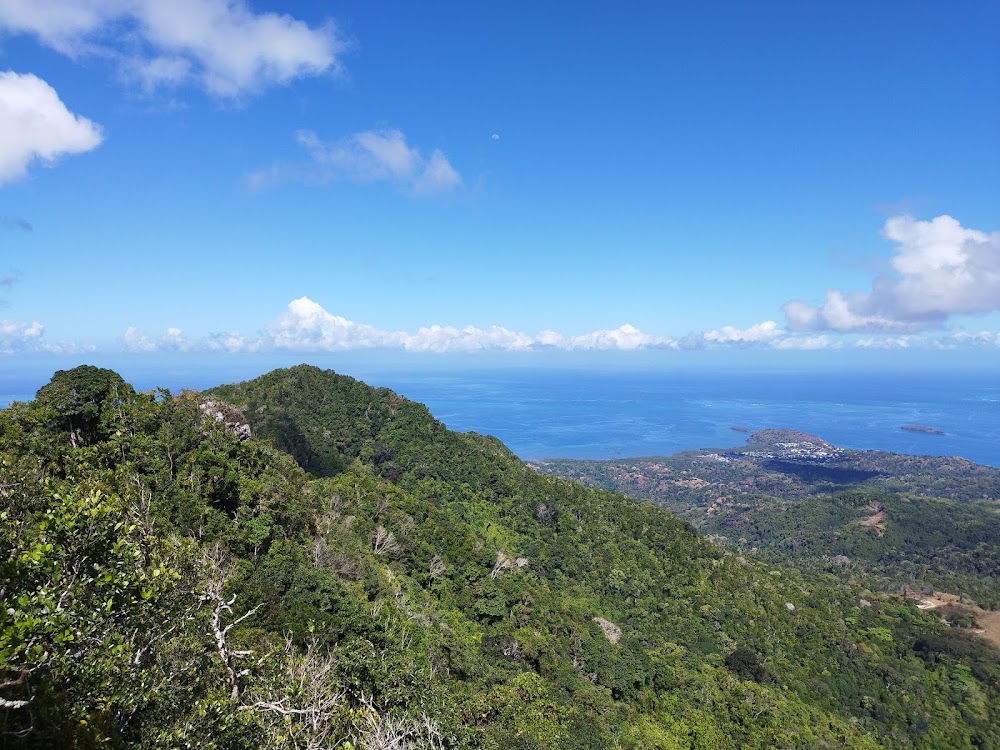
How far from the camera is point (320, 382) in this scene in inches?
2351

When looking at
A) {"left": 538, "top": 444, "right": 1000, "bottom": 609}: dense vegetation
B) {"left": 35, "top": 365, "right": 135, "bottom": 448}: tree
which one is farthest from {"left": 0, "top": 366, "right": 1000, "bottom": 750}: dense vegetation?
{"left": 538, "top": 444, "right": 1000, "bottom": 609}: dense vegetation

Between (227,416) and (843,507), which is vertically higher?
(227,416)

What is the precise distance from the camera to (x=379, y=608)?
822 inches

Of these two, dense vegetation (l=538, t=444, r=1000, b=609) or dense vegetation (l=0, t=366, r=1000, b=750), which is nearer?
dense vegetation (l=0, t=366, r=1000, b=750)

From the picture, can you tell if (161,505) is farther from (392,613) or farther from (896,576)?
(896,576)

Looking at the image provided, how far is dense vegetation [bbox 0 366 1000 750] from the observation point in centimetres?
690

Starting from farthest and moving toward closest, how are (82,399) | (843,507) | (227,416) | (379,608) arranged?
(843,507)
(227,416)
(82,399)
(379,608)

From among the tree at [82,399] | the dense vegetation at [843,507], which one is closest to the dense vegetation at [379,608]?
the tree at [82,399]

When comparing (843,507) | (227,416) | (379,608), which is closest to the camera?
(379,608)

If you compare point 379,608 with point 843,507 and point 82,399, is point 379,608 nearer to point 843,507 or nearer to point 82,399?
point 82,399

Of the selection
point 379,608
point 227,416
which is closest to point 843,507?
point 379,608

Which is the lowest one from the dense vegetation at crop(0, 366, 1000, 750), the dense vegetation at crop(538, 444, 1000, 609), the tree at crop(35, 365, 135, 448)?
the dense vegetation at crop(538, 444, 1000, 609)

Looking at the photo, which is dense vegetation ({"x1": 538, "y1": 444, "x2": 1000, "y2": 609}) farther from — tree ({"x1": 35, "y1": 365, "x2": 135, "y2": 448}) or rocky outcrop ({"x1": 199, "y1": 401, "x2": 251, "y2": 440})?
tree ({"x1": 35, "y1": 365, "x2": 135, "y2": 448})

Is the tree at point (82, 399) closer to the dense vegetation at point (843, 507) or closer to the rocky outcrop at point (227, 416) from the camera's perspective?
the rocky outcrop at point (227, 416)
